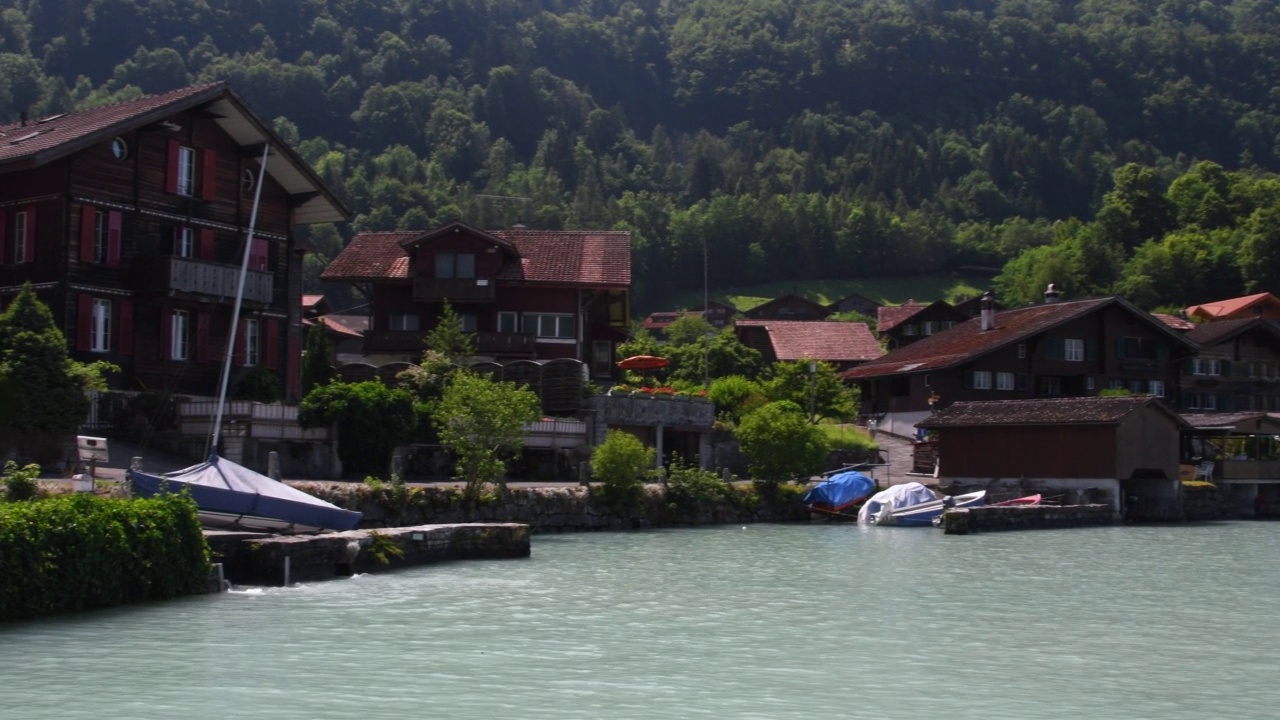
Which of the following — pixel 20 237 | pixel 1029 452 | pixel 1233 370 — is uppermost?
pixel 20 237

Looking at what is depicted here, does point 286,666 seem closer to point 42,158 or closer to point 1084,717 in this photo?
point 1084,717

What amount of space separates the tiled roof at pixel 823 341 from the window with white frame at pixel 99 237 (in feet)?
179

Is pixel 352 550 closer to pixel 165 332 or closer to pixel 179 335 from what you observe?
pixel 165 332

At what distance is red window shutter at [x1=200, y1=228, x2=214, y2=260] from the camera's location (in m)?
48.6

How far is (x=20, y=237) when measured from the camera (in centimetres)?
4528

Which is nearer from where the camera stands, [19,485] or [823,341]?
[19,485]

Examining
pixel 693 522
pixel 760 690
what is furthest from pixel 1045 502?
pixel 760 690

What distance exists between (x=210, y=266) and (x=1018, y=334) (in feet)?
135

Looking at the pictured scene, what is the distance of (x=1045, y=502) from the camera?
56250 millimetres

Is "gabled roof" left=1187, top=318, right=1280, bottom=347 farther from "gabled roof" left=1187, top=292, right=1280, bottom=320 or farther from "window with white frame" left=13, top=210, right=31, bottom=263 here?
"window with white frame" left=13, top=210, right=31, bottom=263

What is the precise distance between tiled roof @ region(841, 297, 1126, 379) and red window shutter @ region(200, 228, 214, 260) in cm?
3624

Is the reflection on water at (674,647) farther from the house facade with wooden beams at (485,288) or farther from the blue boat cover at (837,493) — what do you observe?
the house facade with wooden beams at (485,288)

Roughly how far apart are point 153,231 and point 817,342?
57579 millimetres

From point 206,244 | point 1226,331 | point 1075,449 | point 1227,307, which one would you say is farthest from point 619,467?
point 1227,307
